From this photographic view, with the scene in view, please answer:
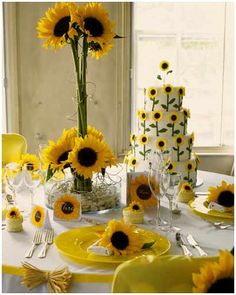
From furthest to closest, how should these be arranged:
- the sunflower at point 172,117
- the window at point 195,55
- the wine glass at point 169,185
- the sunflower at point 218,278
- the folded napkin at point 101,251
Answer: the window at point 195,55 → the sunflower at point 172,117 → the wine glass at point 169,185 → the folded napkin at point 101,251 → the sunflower at point 218,278

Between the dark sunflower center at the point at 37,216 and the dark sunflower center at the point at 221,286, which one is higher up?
the dark sunflower center at the point at 221,286

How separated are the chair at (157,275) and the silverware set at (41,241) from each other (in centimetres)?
57

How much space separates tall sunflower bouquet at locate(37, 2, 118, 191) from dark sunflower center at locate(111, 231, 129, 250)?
0.42 m

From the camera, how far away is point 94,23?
1.93 metres

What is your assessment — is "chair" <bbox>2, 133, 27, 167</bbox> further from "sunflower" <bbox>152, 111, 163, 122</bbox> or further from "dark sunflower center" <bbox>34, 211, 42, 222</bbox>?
"dark sunflower center" <bbox>34, 211, 42, 222</bbox>

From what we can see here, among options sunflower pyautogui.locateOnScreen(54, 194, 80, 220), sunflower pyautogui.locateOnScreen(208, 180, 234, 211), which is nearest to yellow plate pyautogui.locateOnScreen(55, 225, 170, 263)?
sunflower pyautogui.locateOnScreen(54, 194, 80, 220)

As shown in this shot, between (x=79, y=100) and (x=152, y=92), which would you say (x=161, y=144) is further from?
(x=79, y=100)

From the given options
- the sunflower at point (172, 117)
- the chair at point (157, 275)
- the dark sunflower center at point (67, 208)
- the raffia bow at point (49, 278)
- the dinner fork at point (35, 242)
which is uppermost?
the sunflower at point (172, 117)

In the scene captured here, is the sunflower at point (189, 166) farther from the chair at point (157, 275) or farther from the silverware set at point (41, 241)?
the chair at point (157, 275)

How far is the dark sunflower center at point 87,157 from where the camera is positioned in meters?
Result: 1.87

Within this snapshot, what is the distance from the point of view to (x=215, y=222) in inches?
73.0

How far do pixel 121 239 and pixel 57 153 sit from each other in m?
0.56

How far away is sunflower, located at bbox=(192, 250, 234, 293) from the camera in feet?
2.98

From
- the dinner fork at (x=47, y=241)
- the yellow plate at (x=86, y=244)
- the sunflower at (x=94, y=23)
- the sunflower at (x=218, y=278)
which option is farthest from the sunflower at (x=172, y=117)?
the sunflower at (x=218, y=278)
